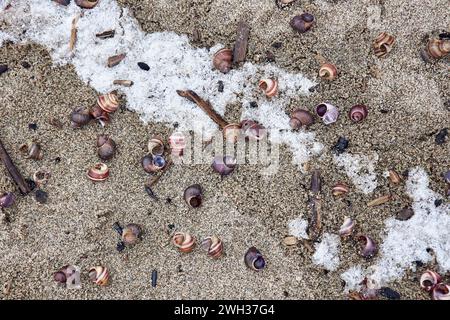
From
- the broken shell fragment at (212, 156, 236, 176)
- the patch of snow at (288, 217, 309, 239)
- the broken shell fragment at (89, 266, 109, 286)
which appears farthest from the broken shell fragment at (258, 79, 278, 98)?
the broken shell fragment at (89, 266, 109, 286)

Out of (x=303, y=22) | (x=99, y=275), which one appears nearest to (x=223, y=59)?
(x=303, y=22)

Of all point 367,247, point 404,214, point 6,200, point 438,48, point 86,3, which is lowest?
point 6,200

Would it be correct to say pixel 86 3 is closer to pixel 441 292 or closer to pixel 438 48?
pixel 438 48

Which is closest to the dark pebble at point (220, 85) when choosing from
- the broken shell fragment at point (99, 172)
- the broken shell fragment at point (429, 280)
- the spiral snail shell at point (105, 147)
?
the spiral snail shell at point (105, 147)

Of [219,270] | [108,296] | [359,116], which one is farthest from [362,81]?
[108,296]
